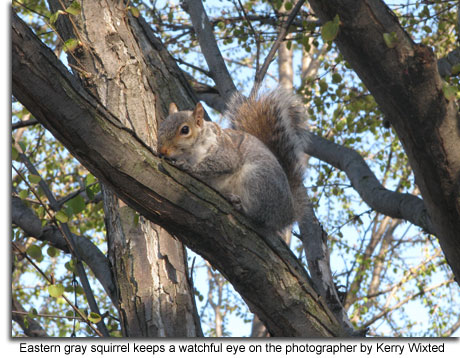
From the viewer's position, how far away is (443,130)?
1733 millimetres

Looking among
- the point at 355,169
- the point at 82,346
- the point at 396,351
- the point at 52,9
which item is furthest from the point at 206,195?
the point at 355,169

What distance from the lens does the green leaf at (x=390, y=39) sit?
5.04 ft

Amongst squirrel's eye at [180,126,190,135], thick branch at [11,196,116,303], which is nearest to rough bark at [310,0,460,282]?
squirrel's eye at [180,126,190,135]

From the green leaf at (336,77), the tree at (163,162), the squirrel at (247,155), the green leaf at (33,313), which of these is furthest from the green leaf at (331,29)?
the green leaf at (336,77)

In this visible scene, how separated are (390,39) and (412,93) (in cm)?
21

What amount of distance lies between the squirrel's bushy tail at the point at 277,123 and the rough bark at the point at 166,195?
105 cm

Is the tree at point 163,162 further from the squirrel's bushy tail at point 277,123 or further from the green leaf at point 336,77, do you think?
the green leaf at point 336,77

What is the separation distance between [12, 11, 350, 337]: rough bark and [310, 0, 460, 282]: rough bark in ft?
1.79

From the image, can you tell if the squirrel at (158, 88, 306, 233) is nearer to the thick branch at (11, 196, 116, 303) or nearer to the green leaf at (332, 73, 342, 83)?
the thick branch at (11, 196, 116, 303)

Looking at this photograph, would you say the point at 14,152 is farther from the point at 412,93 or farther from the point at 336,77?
the point at 336,77

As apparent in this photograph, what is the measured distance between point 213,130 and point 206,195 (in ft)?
3.11

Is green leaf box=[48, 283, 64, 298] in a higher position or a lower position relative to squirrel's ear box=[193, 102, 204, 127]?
A: lower

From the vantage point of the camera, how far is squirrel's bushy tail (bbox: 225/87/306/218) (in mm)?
2869

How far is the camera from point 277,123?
287 cm
